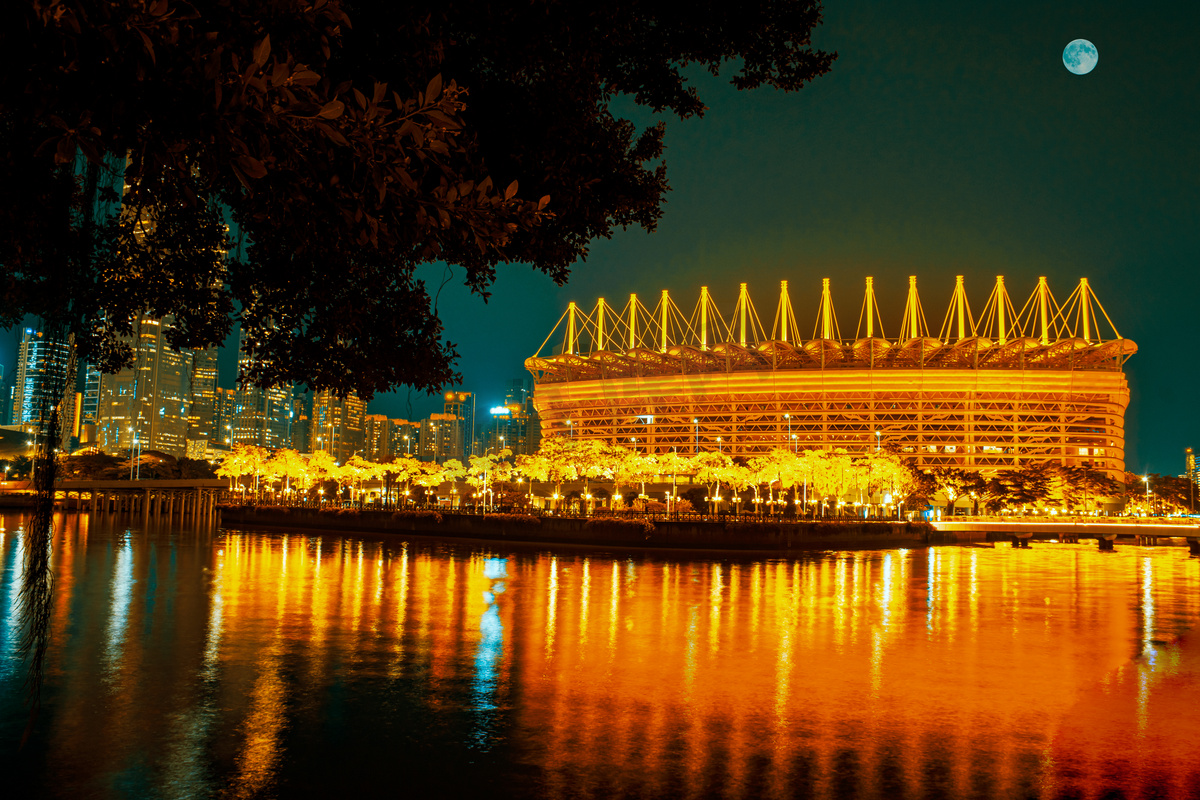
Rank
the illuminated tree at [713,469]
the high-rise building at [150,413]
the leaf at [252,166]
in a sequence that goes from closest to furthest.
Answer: the leaf at [252,166] < the illuminated tree at [713,469] < the high-rise building at [150,413]

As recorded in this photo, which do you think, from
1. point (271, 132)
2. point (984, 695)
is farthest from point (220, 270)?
point (984, 695)

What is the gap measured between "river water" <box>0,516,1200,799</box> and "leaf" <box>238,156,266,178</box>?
5.34 metres

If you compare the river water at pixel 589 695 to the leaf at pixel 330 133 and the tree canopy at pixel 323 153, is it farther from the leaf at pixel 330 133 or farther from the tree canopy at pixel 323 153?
the leaf at pixel 330 133

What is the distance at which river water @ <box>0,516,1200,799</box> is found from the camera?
7555mm

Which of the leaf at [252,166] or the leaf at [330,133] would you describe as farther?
the leaf at [330,133]

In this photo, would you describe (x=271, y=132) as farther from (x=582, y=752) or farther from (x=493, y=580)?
(x=493, y=580)

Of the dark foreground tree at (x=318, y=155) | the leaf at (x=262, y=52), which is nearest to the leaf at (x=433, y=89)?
the dark foreground tree at (x=318, y=155)

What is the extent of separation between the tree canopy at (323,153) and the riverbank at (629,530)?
1614 inches

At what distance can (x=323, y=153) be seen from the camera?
4.52m

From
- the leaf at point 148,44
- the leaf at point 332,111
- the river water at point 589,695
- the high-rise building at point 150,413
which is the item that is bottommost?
the river water at point 589,695

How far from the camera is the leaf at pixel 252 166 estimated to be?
3809mm

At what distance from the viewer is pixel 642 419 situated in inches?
5782

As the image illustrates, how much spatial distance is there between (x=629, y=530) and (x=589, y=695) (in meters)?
38.7

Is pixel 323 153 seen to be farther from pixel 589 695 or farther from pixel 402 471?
pixel 402 471
